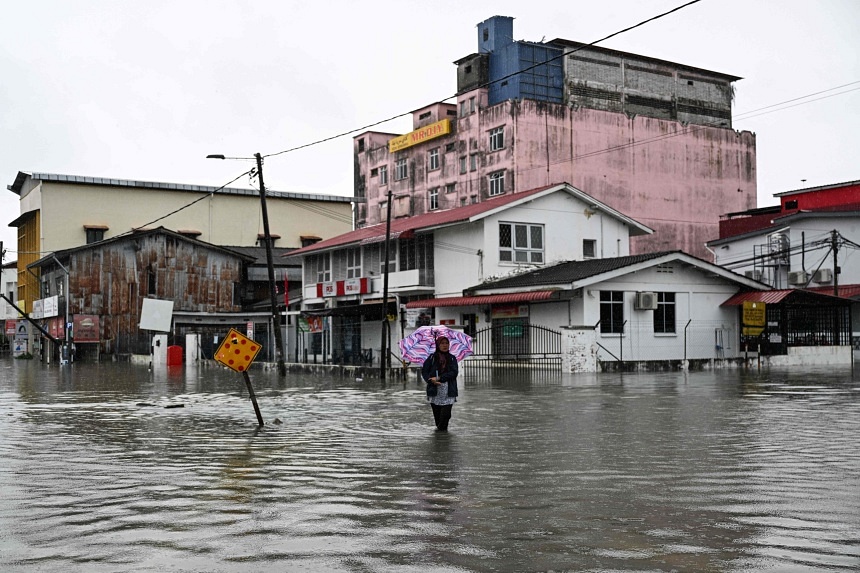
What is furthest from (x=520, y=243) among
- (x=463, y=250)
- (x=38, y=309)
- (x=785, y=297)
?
(x=38, y=309)

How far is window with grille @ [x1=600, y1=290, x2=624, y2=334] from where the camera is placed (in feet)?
124

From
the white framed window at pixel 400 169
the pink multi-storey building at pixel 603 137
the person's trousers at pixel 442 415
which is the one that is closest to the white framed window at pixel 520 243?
the pink multi-storey building at pixel 603 137

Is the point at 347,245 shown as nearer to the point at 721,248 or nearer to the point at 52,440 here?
the point at 721,248

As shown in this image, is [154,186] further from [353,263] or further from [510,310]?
[510,310]

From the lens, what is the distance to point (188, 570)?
577 centimetres

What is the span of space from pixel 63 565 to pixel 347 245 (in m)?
45.3

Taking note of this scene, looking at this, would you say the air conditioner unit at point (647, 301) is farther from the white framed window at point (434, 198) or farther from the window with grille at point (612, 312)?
the white framed window at point (434, 198)

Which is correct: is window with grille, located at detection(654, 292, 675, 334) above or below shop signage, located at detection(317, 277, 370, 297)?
below

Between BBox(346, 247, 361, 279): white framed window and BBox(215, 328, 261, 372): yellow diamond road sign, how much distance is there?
3692 cm

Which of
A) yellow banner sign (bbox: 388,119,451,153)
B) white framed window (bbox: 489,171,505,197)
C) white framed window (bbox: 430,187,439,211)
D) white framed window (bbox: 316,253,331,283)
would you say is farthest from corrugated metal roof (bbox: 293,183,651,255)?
white framed window (bbox: 430,187,439,211)

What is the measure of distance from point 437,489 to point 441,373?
16.3 feet

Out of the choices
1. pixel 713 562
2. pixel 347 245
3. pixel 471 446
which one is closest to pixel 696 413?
pixel 471 446

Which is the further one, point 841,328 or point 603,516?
point 841,328

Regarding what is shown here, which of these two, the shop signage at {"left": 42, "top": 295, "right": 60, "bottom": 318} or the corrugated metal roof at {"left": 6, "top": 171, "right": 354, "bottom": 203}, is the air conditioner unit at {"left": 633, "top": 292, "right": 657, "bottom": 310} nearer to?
the corrugated metal roof at {"left": 6, "top": 171, "right": 354, "bottom": 203}
